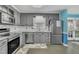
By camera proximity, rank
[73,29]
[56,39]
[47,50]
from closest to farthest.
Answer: [47,50] < [56,39] < [73,29]

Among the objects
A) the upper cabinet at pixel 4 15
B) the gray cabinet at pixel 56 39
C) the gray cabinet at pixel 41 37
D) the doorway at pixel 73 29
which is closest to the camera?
the upper cabinet at pixel 4 15

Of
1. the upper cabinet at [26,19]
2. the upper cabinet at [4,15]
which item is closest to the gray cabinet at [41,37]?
the upper cabinet at [26,19]

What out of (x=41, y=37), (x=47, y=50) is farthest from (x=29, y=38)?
(x=47, y=50)

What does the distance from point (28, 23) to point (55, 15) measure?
176 cm

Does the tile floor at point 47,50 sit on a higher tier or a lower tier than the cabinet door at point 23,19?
lower

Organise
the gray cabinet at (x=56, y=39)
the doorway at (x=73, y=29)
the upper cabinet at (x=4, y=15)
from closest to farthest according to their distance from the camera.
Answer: the upper cabinet at (x=4, y=15)
the gray cabinet at (x=56, y=39)
the doorway at (x=73, y=29)

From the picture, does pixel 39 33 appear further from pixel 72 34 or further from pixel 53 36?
pixel 72 34

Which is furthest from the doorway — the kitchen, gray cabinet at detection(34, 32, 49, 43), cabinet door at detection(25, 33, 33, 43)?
cabinet door at detection(25, 33, 33, 43)

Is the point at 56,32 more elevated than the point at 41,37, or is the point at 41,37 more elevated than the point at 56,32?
the point at 56,32

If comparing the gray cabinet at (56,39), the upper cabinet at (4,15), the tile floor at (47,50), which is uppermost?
the upper cabinet at (4,15)

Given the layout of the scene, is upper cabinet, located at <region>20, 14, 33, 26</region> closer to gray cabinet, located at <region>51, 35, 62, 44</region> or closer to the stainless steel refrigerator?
the stainless steel refrigerator

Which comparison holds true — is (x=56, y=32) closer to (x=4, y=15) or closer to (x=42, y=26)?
(x=42, y=26)

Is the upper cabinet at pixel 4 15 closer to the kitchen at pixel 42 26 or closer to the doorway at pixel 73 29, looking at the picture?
the kitchen at pixel 42 26
